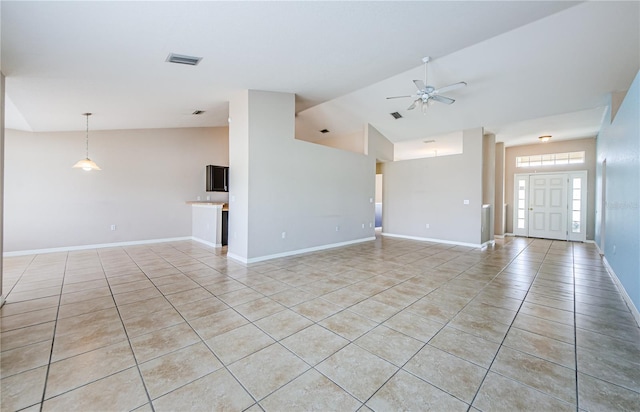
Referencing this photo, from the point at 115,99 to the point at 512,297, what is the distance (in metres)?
6.62

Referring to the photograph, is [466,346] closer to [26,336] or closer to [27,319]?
[26,336]

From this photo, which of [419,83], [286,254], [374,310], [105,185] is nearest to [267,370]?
[374,310]

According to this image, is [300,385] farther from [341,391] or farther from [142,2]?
[142,2]

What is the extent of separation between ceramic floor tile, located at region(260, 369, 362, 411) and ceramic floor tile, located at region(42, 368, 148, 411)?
0.78m

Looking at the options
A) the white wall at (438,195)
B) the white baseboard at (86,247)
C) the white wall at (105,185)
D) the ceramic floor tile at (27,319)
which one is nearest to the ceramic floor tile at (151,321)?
the ceramic floor tile at (27,319)

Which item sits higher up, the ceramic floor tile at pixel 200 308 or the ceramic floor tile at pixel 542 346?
the ceramic floor tile at pixel 200 308

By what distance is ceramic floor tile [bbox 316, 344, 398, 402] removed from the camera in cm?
166

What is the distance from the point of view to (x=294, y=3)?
100 inches

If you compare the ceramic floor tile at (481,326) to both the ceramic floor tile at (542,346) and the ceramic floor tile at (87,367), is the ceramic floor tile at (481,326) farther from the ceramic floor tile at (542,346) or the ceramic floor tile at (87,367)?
the ceramic floor tile at (87,367)

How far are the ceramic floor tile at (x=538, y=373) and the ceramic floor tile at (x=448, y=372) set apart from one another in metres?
0.20

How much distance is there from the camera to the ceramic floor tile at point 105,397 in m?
1.50

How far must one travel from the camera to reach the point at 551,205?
8289 millimetres

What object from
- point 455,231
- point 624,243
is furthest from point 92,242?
point 624,243

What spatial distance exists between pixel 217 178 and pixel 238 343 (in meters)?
6.20
